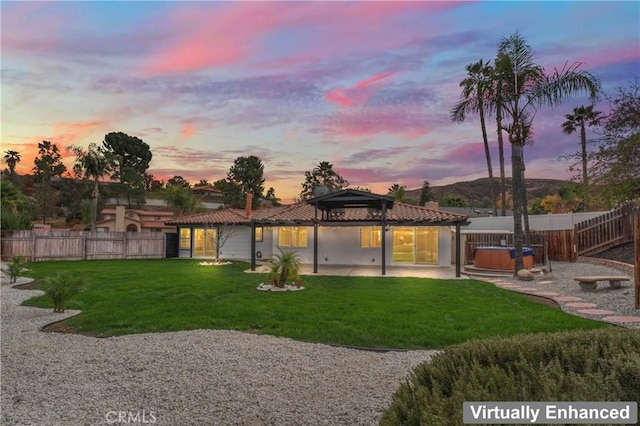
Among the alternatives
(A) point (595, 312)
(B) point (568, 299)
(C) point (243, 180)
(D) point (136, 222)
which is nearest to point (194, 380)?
(A) point (595, 312)

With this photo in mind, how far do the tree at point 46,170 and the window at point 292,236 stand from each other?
133ft

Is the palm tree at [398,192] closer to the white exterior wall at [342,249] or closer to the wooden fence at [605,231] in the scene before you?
the white exterior wall at [342,249]

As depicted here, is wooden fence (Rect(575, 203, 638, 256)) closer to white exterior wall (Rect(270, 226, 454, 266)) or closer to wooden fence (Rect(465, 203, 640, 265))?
wooden fence (Rect(465, 203, 640, 265))

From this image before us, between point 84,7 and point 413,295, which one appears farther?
point 413,295

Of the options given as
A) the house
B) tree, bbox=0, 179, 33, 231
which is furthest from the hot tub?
tree, bbox=0, 179, 33, 231

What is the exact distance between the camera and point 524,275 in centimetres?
1448

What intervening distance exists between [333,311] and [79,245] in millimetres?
21258

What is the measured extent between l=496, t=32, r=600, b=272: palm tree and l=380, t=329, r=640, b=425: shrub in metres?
13.6

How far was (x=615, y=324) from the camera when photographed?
729cm

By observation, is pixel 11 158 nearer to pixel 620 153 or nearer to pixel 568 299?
pixel 568 299

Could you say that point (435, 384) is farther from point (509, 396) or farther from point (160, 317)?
point (160, 317)

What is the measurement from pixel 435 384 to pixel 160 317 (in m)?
6.74

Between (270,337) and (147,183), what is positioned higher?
(147,183)

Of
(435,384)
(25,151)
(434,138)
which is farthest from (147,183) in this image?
(435,384)
